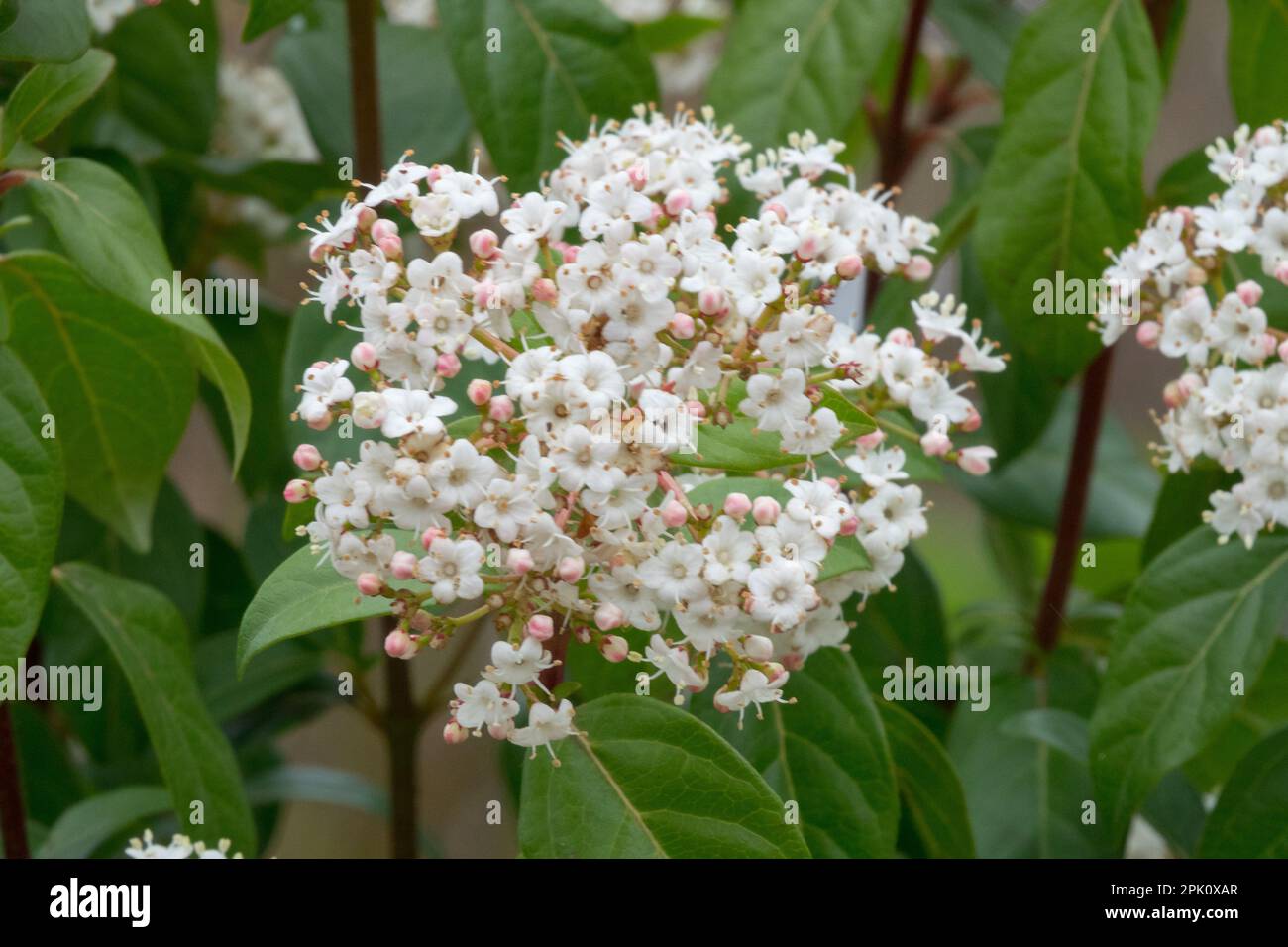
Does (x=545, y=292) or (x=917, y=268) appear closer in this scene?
(x=545, y=292)

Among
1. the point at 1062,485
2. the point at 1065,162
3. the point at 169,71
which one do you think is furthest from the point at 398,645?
the point at 1062,485

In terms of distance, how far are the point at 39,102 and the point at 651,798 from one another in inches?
24.1

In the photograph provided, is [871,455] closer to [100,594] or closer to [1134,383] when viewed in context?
[100,594]

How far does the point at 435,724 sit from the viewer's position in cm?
293

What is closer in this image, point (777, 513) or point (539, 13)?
point (777, 513)

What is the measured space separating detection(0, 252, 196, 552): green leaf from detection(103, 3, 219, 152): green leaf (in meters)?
0.41

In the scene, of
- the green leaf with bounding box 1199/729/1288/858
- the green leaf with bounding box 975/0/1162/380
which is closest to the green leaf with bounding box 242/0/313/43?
the green leaf with bounding box 975/0/1162/380

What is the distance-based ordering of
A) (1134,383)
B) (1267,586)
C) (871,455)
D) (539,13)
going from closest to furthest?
1. (871,455)
2. (1267,586)
3. (539,13)
4. (1134,383)

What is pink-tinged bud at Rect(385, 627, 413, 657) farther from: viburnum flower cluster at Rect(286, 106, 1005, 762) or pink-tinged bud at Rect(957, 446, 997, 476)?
pink-tinged bud at Rect(957, 446, 997, 476)

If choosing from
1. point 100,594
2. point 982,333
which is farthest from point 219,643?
point 982,333

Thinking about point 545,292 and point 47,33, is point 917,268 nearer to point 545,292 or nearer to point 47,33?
point 545,292

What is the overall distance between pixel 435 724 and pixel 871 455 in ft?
7.02

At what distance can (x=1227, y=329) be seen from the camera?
0.96 meters
